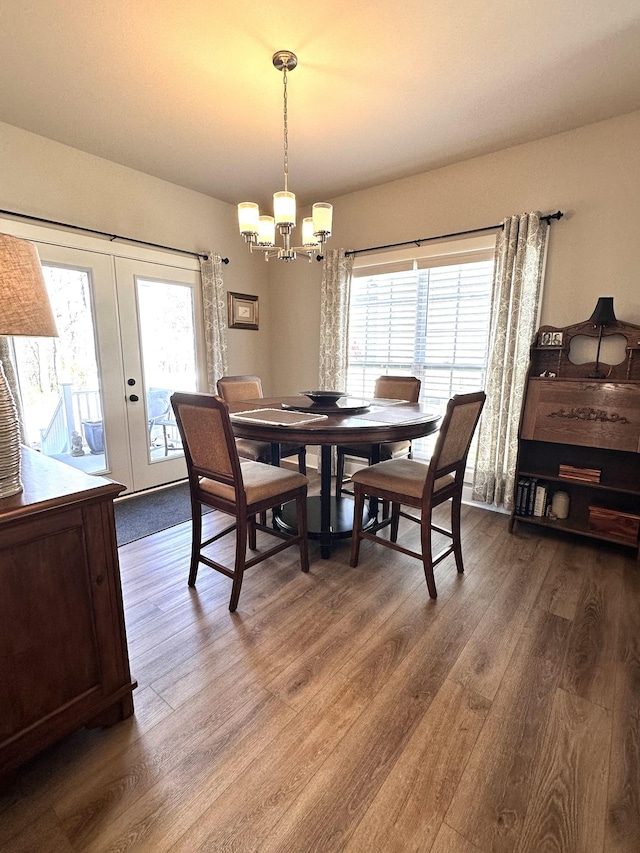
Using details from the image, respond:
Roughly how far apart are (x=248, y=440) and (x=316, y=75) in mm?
2170

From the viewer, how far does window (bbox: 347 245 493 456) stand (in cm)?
320

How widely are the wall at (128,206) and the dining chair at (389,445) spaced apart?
1.76m

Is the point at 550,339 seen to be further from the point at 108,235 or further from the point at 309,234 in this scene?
the point at 108,235

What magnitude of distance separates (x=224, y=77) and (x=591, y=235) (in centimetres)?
248

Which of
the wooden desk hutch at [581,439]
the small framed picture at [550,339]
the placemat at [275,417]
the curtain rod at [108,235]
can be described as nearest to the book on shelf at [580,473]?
the wooden desk hutch at [581,439]

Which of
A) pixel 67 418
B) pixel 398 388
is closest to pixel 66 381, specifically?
pixel 67 418

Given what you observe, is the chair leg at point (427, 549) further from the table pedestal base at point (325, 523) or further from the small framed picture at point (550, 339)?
the small framed picture at point (550, 339)

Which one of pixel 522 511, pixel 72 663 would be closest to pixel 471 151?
pixel 522 511

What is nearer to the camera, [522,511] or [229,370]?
[522,511]

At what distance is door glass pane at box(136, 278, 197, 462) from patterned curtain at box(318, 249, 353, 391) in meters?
1.28

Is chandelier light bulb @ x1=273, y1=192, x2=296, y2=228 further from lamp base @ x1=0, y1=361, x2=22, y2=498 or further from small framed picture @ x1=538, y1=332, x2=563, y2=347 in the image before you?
small framed picture @ x1=538, y1=332, x2=563, y2=347

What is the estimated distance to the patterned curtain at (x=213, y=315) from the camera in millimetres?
3754

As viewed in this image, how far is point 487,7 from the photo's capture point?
172cm

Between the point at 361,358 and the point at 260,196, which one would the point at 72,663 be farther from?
the point at 260,196
